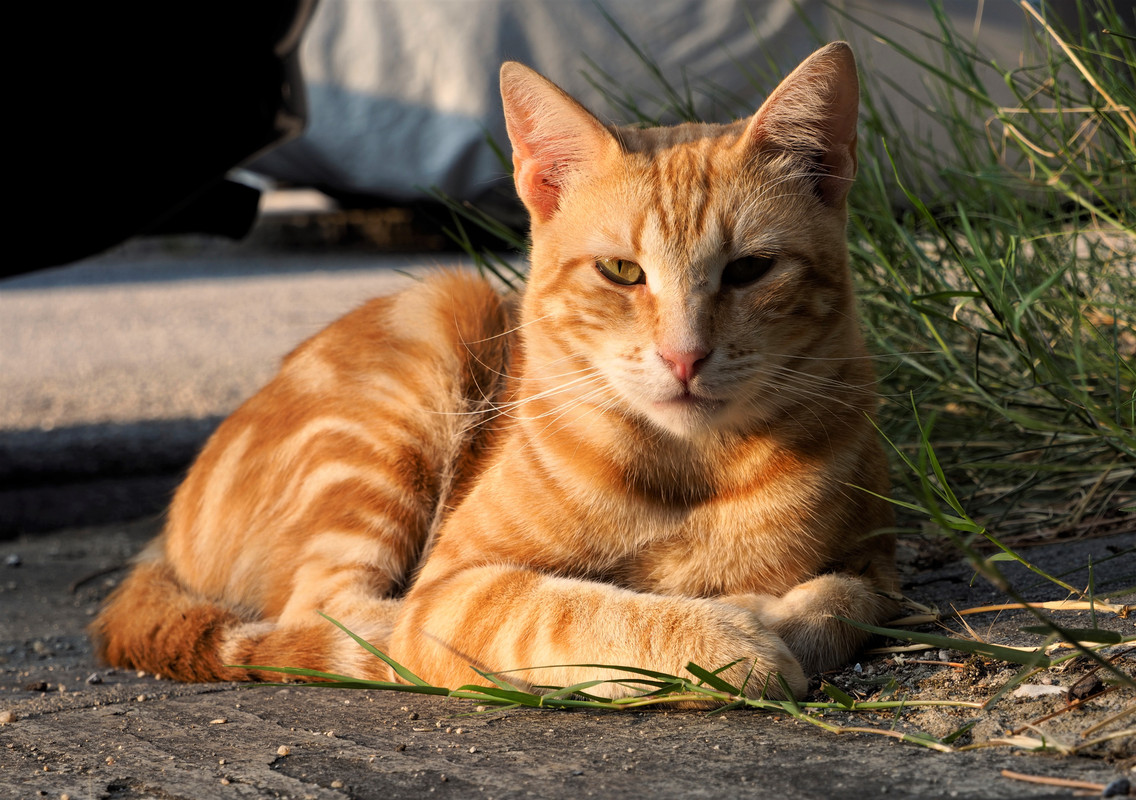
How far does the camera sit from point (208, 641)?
222 cm

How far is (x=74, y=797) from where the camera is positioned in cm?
143

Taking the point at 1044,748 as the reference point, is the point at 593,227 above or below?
above

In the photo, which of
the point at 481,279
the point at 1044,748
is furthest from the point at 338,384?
the point at 1044,748

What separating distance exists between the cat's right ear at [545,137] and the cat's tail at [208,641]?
933 millimetres

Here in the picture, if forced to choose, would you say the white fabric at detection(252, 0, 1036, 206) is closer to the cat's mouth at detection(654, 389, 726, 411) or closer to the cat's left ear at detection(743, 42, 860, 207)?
the cat's left ear at detection(743, 42, 860, 207)

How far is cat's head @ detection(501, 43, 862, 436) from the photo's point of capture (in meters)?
1.85

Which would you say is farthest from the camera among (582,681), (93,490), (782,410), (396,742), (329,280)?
(329,280)

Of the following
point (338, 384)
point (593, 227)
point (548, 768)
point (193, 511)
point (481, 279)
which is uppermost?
point (593, 227)

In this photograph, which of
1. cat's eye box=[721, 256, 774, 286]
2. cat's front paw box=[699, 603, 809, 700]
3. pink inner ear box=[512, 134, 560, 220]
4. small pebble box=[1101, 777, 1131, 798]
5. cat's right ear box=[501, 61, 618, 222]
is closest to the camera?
small pebble box=[1101, 777, 1131, 798]

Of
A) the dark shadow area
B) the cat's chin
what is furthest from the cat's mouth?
the dark shadow area

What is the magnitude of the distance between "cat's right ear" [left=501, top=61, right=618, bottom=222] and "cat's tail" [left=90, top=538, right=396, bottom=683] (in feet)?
3.06

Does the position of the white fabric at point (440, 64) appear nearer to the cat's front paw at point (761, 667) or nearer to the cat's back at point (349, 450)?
the cat's back at point (349, 450)

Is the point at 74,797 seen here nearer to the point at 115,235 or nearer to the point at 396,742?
the point at 396,742

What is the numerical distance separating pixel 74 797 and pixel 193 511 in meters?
1.35
